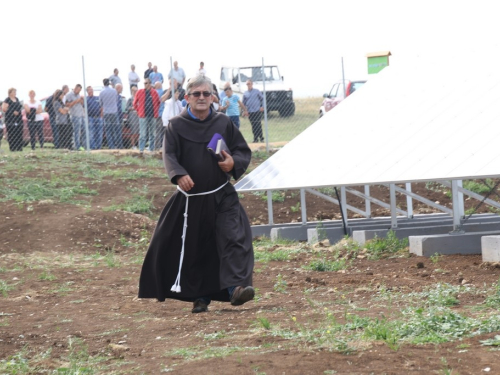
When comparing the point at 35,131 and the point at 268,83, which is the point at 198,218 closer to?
the point at 35,131

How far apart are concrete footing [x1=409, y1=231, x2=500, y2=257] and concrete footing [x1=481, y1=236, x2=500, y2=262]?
0.83 meters

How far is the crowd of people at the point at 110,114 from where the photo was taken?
2028cm

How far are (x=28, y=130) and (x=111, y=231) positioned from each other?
7782mm

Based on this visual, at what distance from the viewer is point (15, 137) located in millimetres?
20844

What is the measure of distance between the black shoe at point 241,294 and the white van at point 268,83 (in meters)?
14.1

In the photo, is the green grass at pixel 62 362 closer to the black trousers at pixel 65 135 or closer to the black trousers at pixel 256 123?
the black trousers at pixel 65 135

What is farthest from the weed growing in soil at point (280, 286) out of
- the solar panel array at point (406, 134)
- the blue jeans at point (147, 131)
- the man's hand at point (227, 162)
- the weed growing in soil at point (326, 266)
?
the blue jeans at point (147, 131)

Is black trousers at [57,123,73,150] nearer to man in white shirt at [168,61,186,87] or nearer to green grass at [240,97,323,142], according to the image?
man in white shirt at [168,61,186,87]

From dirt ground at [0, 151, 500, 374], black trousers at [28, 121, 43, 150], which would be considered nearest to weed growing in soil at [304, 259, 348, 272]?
dirt ground at [0, 151, 500, 374]

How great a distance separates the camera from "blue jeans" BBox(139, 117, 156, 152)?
20531mm

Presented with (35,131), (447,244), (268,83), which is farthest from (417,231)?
(268,83)

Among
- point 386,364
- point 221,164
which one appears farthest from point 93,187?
point 386,364

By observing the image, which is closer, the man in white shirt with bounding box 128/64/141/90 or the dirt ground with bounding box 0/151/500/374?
the dirt ground with bounding box 0/151/500/374

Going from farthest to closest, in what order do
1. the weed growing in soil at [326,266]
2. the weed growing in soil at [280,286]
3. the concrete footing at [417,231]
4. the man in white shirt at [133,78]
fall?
the man in white shirt at [133,78], the concrete footing at [417,231], the weed growing in soil at [326,266], the weed growing in soil at [280,286]
